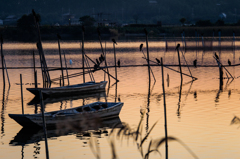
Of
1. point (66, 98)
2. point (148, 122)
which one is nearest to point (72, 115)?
point (148, 122)

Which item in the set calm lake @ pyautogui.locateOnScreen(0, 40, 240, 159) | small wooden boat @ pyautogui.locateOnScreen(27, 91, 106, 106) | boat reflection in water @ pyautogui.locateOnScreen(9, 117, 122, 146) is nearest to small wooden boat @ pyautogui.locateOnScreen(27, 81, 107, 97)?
small wooden boat @ pyautogui.locateOnScreen(27, 91, 106, 106)

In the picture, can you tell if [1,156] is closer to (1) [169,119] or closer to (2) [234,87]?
(1) [169,119]

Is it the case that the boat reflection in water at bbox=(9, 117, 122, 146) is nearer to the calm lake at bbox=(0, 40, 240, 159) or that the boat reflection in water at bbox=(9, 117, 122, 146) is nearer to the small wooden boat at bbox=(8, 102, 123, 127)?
the calm lake at bbox=(0, 40, 240, 159)

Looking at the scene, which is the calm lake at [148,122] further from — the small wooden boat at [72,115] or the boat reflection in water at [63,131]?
the small wooden boat at [72,115]

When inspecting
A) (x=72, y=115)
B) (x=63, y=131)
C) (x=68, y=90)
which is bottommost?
(x=63, y=131)

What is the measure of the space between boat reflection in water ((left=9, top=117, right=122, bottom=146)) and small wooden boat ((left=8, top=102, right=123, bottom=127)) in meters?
0.21

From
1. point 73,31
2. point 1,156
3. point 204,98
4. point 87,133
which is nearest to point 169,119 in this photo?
point 87,133

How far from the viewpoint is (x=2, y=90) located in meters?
32.9

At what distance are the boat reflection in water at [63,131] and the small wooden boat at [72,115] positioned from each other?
0.21 metres

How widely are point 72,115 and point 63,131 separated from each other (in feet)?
3.08

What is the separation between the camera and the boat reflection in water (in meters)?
18.6

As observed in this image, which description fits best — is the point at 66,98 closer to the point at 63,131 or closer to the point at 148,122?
the point at 148,122

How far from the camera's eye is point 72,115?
20.4 metres

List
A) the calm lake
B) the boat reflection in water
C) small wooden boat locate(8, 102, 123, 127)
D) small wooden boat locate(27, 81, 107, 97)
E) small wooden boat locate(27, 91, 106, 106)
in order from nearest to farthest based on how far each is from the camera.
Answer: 1. the calm lake
2. the boat reflection in water
3. small wooden boat locate(8, 102, 123, 127)
4. small wooden boat locate(27, 91, 106, 106)
5. small wooden boat locate(27, 81, 107, 97)
